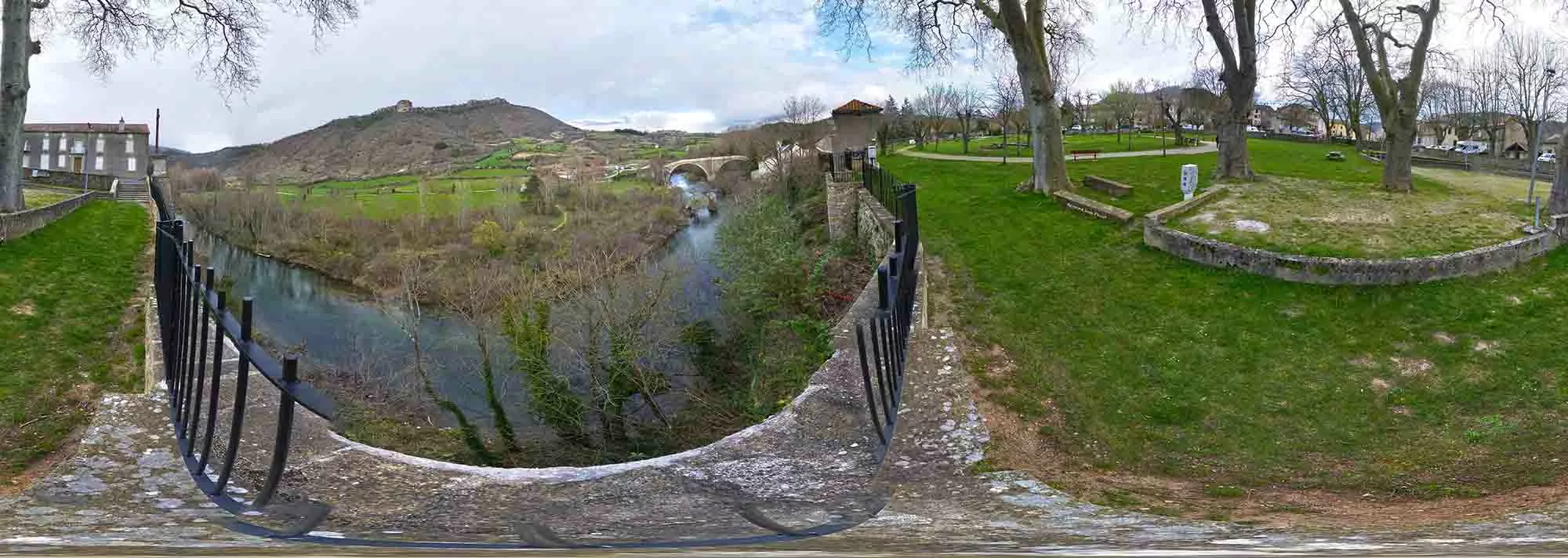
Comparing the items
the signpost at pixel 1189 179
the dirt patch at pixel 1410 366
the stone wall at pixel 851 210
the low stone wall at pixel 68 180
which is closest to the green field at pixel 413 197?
the low stone wall at pixel 68 180

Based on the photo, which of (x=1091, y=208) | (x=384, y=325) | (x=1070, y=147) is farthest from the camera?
(x=1070, y=147)

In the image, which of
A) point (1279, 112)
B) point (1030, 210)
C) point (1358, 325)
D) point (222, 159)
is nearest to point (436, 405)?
point (1030, 210)

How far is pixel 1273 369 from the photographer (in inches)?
396

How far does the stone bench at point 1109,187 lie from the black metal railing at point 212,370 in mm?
17511

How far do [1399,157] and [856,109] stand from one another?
14.7 metres

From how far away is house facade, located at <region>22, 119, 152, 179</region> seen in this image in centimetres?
4784

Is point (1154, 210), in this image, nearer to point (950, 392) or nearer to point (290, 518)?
point (950, 392)

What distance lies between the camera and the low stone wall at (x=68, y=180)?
28062mm

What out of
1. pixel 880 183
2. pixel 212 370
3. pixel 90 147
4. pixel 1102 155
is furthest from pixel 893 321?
pixel 90 147

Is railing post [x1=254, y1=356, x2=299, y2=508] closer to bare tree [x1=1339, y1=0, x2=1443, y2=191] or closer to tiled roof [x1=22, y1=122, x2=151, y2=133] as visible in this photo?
bare tree [x1=1339, y1=0, x2=1443, y2=191]

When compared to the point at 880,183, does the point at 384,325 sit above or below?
below

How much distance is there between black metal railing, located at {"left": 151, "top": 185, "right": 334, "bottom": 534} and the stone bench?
17511 mm

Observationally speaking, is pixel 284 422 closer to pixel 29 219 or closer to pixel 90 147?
pixel 29 219

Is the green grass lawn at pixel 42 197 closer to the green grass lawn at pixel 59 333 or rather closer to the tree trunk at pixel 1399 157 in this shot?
the green grass lawn at pixel 59 333
